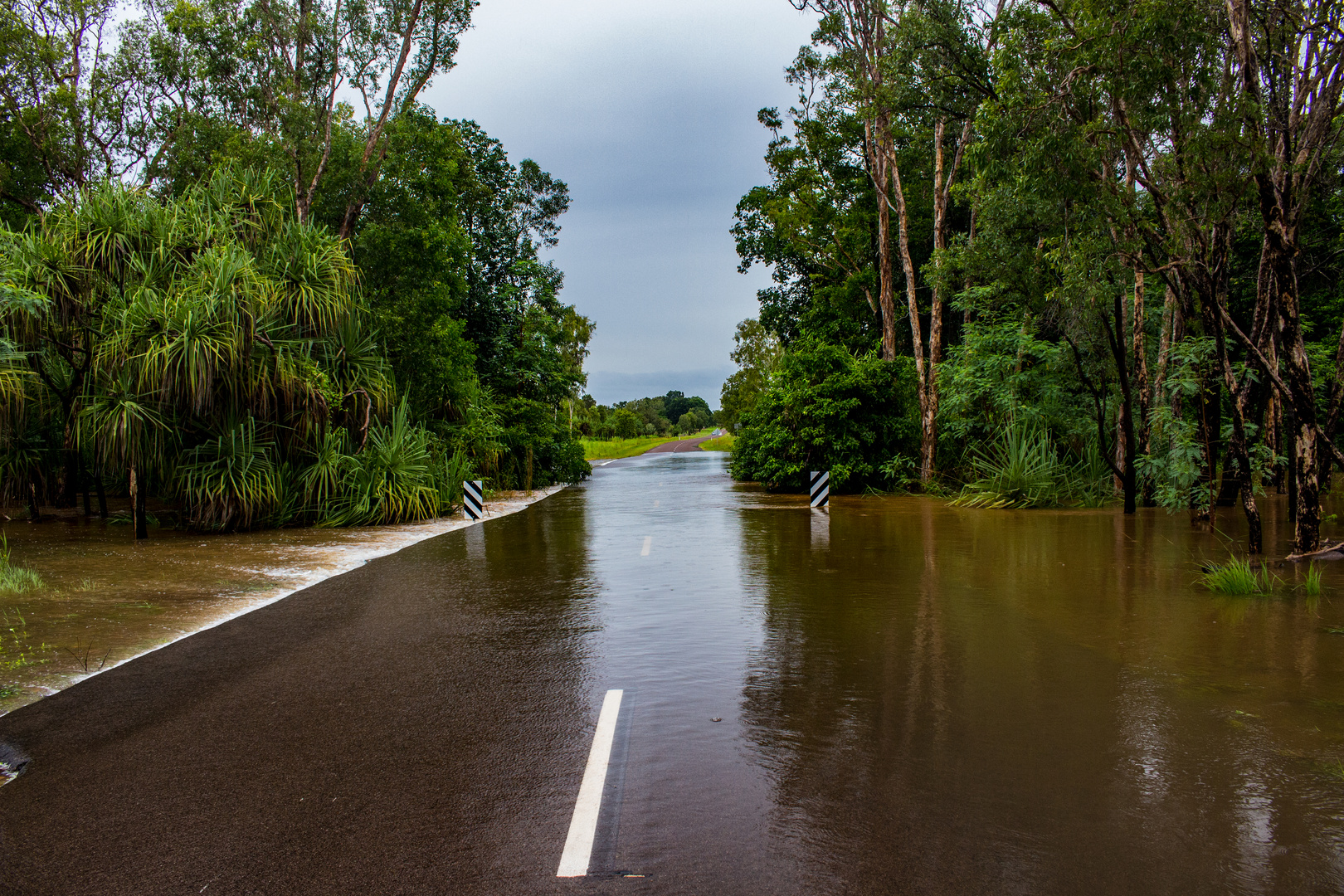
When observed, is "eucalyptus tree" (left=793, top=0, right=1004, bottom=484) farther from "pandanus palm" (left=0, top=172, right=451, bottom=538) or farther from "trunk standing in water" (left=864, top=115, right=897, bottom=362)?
"pandanus palm" (left=0, top=172, right=451, bottom=538)

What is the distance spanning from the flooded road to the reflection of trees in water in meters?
0.02

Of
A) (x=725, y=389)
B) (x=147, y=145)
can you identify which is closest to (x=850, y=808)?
(x=147, y=145)

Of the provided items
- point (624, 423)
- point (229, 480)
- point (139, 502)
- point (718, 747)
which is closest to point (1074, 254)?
point (718, 747)

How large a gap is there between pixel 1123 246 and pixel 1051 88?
2371mm

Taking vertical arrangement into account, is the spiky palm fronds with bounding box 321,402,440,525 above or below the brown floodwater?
above

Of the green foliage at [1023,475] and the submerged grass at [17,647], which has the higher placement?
the green foliage at [1023,475]

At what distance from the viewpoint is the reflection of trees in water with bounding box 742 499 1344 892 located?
11.5 feet

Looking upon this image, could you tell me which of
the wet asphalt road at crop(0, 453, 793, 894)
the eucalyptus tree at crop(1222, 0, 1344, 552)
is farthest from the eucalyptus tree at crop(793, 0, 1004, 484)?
the wet asphalt road at crop(0, 453, 793, 894)

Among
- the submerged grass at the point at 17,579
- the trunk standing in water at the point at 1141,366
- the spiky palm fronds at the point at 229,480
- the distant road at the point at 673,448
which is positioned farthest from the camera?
the distant road at the point at 673,448

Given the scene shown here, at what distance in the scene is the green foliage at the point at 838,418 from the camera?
24891 millimetres

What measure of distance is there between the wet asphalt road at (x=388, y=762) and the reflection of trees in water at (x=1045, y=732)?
1.56 ft

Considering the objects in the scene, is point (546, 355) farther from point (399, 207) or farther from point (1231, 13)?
point (1231, 13)

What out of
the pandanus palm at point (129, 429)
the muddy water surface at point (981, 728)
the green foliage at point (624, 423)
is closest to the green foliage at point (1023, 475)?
the muddy water surface at point (981, 728)

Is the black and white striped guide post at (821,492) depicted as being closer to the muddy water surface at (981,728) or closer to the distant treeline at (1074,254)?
the distant treeline at (1074,254)
